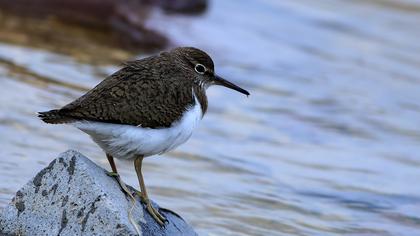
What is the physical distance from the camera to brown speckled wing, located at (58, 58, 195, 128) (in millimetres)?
5949

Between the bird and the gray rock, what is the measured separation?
252 millimetres

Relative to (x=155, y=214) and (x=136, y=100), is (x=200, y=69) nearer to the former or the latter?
(x=136, y=100)

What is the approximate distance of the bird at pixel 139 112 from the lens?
594 cm

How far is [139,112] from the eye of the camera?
6.09 metres

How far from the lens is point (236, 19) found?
15.4 metres

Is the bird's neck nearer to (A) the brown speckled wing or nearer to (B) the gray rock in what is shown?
(A) the brown speckled wing

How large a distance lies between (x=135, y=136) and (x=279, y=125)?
4.99 m

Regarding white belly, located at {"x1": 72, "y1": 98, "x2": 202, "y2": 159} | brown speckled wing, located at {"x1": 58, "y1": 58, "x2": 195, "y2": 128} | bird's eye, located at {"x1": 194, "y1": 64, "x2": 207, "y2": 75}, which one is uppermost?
bird's eye, located at {"x1": 194, "y1": 64, "x2": 207, "y2": 75}

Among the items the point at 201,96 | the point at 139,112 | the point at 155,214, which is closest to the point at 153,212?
the point at 155,214

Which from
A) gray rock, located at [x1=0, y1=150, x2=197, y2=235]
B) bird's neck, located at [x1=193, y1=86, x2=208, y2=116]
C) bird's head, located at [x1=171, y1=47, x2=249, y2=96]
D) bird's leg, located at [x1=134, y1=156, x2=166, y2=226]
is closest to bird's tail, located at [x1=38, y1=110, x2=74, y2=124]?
gray rock, located at [x1=0, y1=150, x2=197, y2=235]

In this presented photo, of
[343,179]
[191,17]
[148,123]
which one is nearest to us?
[148,123]

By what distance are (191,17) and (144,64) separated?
8093mm

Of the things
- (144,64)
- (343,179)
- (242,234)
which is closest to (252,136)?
(343,179)

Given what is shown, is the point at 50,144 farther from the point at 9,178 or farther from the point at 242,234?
the point at 242,234
